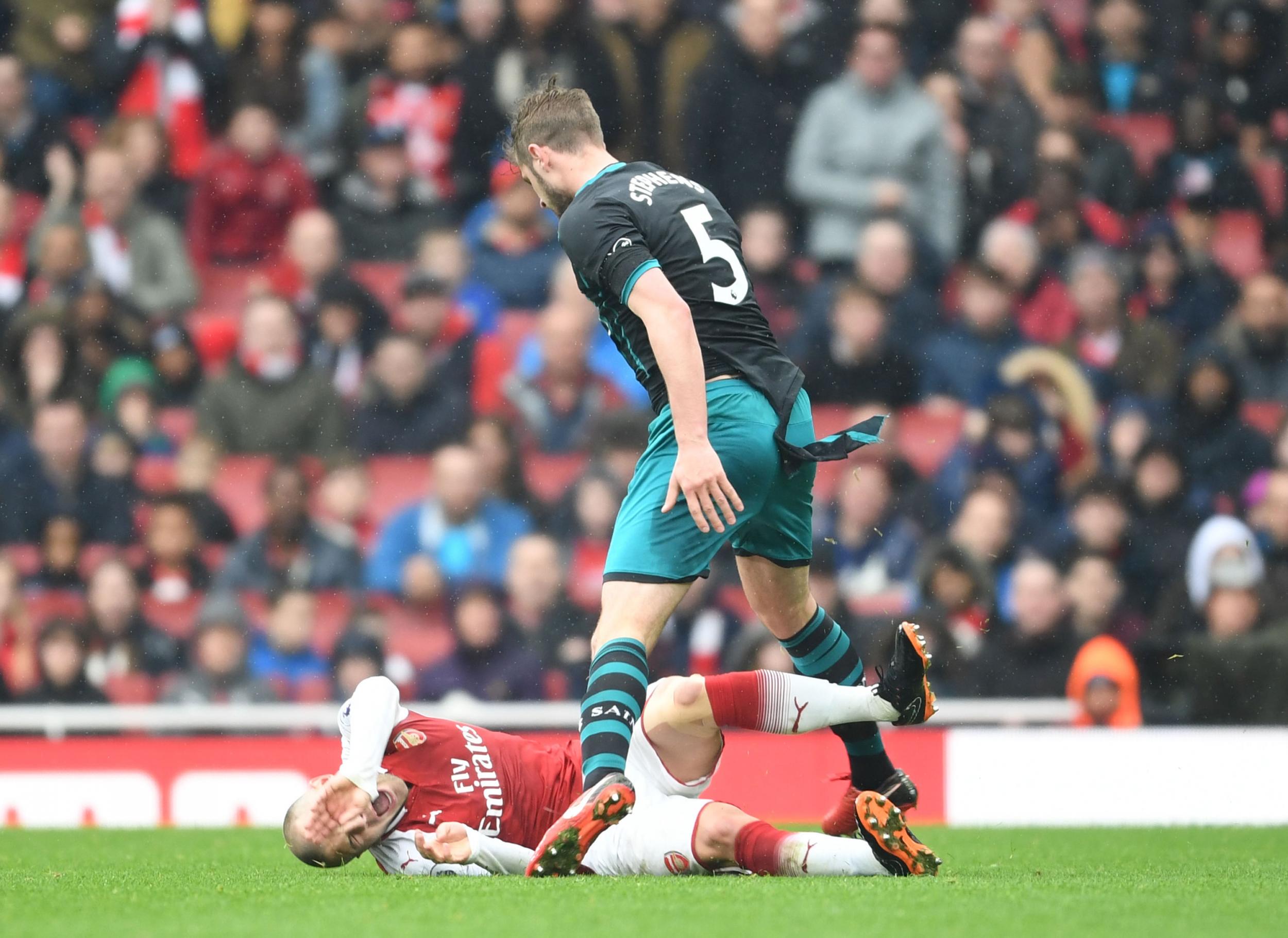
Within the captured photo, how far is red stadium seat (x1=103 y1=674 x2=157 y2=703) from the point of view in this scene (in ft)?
30.1

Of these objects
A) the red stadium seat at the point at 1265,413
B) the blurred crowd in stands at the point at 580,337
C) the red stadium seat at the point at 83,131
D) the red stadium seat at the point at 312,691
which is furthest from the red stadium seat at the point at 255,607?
the red stadium seat at the point at 1265,413

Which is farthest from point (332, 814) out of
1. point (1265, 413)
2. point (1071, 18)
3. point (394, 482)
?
point (1071, 18)

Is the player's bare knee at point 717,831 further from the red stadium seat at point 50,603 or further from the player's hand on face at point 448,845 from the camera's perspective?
the red stadium seat at point 50,603

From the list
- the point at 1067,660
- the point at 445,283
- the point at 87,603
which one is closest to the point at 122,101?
the point at 445,283

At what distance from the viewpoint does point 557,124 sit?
509cm

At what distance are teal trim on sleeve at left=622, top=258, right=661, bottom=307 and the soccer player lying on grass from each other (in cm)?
110

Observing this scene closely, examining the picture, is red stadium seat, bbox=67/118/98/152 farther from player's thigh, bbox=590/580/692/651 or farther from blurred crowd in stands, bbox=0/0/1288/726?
player's thigh, bbox=590/580/692/651

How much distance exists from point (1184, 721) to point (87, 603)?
545 centimetres

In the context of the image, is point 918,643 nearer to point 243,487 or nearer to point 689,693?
point 689,693

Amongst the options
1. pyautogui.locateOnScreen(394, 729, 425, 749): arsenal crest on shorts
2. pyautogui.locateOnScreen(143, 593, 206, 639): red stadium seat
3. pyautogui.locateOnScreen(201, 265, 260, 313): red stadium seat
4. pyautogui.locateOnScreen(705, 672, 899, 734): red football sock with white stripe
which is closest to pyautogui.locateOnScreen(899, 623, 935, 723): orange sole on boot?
pyautogui.locateOnScreen(705, 672, 899, 734): red football sock with white stripe

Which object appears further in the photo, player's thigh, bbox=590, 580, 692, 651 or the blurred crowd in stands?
the blurred crowd in stands

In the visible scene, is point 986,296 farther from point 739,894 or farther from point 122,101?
point 739,894

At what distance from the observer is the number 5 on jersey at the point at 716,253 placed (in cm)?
508

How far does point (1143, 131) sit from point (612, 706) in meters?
7.81
